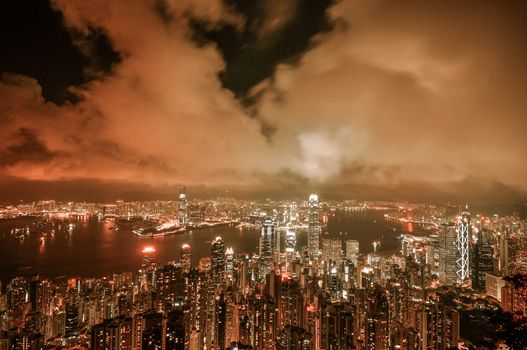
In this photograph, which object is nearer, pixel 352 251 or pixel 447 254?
pixel 447 254

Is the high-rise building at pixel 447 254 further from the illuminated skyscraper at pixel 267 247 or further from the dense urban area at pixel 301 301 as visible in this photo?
the illuminated skyscraper at pixel 267 247

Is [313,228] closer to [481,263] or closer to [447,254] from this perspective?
[447,254]

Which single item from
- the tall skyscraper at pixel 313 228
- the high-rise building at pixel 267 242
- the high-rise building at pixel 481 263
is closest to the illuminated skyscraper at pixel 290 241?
the tall skyscraper at pixel 313 228

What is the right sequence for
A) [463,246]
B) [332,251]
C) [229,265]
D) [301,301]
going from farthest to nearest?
[332,251], [463,246], [229,265], [301,301]

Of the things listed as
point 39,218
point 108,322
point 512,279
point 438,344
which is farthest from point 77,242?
point 512,279

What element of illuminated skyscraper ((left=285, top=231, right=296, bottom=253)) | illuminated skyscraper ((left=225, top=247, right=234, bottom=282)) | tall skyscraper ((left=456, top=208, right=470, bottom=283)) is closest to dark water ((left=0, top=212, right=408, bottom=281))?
illuminated skyscraper ((left=285, top=231, right=296, bottom=253))

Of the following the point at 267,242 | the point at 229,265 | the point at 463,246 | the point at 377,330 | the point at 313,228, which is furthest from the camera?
the point at 313,228

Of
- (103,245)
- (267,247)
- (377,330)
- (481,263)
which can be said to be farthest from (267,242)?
(377,330)
